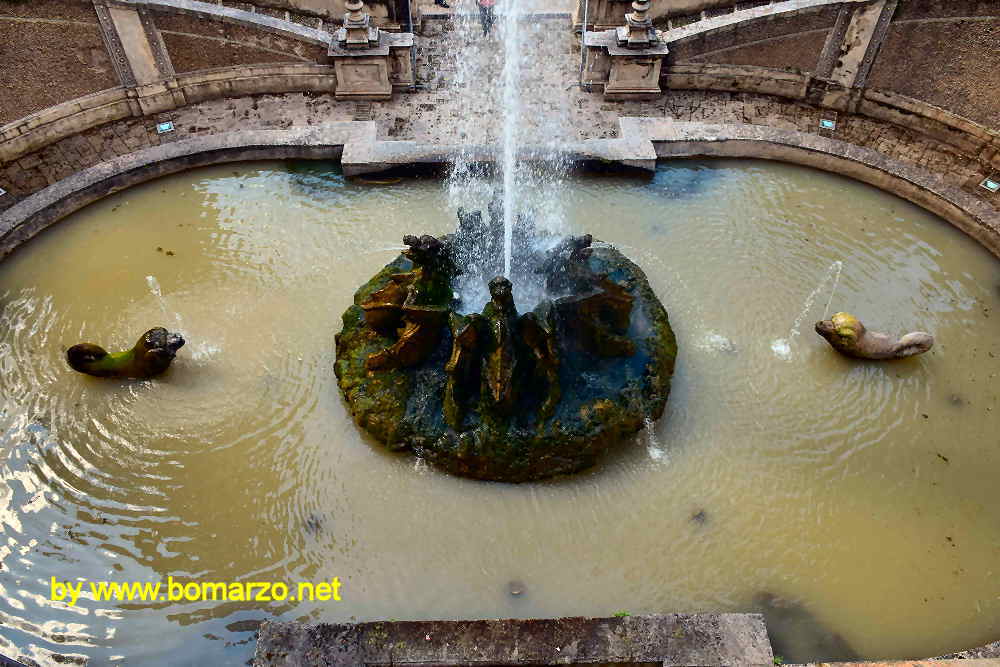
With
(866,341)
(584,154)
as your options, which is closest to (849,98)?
(584,154)

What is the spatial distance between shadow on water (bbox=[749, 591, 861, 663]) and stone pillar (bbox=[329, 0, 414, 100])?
10.6 meters

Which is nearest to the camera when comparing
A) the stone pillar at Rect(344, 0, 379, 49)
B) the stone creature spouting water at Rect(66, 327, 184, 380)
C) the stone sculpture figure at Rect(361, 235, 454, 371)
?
the stone sculpture figure at Rect(361, 235, 454, 371)

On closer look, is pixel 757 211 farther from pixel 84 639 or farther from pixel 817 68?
pixel 84 639

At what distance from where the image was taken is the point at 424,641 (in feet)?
17.4

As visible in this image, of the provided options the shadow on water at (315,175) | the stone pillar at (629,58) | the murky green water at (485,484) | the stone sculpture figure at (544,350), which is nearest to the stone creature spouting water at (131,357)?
the murky green water at (485,484)

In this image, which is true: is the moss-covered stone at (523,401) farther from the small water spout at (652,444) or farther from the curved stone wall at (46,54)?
the curved stone wall at (46,54)

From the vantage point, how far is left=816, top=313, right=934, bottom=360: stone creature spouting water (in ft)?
26.3

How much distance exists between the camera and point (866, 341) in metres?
8.06

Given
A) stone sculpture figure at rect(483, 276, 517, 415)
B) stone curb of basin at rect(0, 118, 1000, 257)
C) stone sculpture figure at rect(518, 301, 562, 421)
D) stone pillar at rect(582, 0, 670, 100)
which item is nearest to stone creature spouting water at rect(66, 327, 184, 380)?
stone curb of basin at rect(0, 118, 1000, 257)

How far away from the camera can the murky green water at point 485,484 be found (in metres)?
6.22

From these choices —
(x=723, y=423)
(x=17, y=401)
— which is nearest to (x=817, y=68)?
(x=723, y=423)

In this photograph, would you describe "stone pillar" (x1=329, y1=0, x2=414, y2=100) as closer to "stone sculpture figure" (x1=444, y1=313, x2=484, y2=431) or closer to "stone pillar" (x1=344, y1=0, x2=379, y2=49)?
"stone pillar" (x1=344, y1=0, x2=379, y2=49)

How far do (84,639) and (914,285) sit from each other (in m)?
10.7

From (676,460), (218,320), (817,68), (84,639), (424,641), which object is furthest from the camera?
(817,68)
